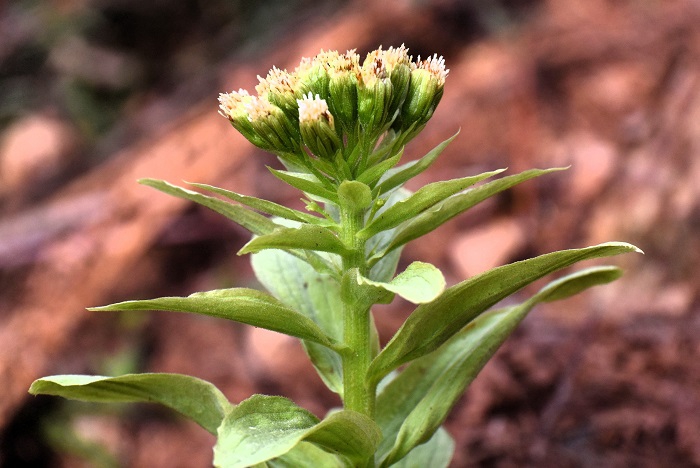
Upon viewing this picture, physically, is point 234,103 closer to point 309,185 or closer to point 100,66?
point 309,185

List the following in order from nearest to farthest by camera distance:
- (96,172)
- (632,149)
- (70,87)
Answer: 1. (632,149)
2. (96,172)
3. (70,87)

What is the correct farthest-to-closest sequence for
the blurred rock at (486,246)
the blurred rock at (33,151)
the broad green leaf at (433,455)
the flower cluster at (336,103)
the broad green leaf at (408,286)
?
the blurred rock at (33,151) < the blurred rock at (486,246) < the broad green leaf at (433,455) < the flower cluster at (336,103) < the broad green leaf at (408,286)

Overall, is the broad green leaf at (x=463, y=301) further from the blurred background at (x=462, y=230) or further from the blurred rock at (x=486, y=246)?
the blurred rock at (x=486, y=246)

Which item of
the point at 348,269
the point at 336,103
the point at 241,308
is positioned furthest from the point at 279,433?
the point at 336,103

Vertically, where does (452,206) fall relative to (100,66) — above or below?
below

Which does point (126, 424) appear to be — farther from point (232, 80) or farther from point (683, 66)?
point (683, 66)

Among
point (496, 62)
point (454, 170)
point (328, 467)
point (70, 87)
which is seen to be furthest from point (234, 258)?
point (70, 87)

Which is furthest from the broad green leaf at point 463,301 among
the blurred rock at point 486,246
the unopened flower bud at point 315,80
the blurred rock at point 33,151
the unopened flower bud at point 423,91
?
the blurred rock at point 33,151
